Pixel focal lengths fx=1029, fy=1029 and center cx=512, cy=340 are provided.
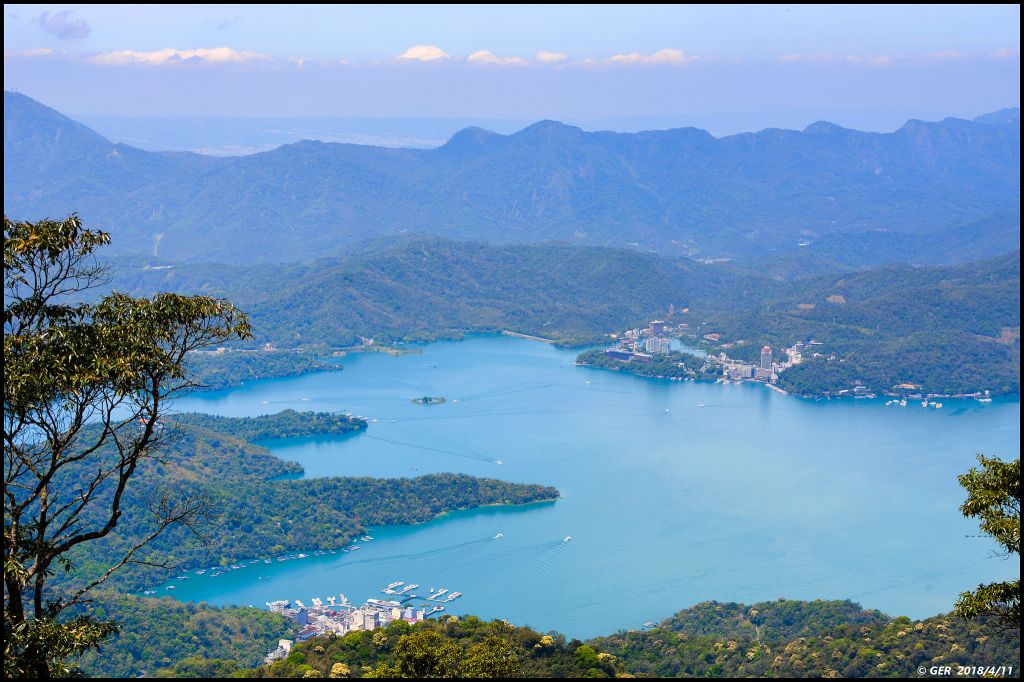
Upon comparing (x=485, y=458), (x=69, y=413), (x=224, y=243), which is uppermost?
(x=224, y=243)

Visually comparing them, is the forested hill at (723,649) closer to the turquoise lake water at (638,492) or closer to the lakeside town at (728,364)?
the turquoise lake water at (638,492)

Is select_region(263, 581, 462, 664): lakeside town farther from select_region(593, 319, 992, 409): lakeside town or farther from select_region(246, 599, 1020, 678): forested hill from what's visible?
select_region(593, 319, 992, 409): lakeside town

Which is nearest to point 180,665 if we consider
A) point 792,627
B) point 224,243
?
point 792,627

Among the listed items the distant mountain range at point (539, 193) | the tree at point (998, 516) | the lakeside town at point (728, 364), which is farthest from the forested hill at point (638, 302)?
the tree at point (998, 516)

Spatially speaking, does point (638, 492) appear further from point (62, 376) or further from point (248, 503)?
point (62, 376)

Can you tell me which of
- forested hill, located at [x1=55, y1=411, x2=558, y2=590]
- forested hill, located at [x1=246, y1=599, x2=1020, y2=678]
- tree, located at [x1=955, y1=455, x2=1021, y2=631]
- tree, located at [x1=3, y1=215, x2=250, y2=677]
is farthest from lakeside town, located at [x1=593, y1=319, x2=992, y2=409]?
tree, located at [x1=3, y1=215, x2=250, y2=677]

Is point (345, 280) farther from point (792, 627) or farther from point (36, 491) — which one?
point (36, 491)

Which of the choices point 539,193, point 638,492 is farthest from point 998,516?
point 539,193
